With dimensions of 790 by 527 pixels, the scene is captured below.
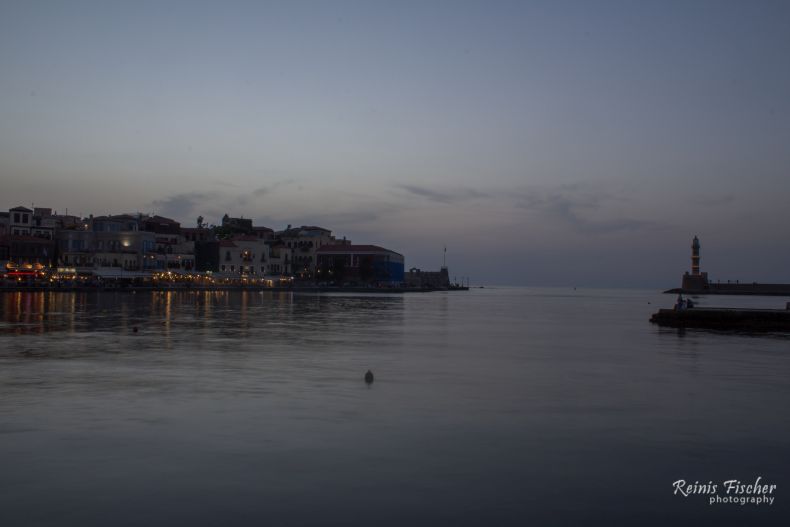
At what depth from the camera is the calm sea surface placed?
1005 centimetres

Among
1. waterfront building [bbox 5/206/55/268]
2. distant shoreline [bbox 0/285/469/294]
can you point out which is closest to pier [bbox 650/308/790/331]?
distant shoreline [bbox 0/285/469/294]

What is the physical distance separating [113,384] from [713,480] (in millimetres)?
15171

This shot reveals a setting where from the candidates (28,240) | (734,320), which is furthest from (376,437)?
(28,240)

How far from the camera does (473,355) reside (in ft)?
98.8

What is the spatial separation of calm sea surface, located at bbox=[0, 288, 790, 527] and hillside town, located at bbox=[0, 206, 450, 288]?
8730 centimetres

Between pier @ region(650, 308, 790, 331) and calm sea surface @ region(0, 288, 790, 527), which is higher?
pier @ region(650, 308, 790, 331)

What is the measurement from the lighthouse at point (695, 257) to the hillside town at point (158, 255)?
82.0m

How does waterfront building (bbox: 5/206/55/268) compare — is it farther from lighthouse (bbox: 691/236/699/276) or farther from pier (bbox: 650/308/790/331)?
lighthouse (bbox: 691/236/699/276)

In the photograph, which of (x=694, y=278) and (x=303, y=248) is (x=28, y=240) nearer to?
(x=303, y=248)

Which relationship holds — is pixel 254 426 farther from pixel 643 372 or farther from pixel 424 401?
pixel 643 372

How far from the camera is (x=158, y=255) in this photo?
12300 cm

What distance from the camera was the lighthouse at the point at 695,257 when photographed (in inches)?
7190

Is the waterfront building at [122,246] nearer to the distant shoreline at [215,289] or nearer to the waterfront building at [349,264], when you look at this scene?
the distant shoreline at [215,289]

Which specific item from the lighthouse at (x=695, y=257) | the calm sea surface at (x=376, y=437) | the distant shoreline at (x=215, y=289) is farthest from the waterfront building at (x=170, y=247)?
the lighthouse at (x=695, y=257)
